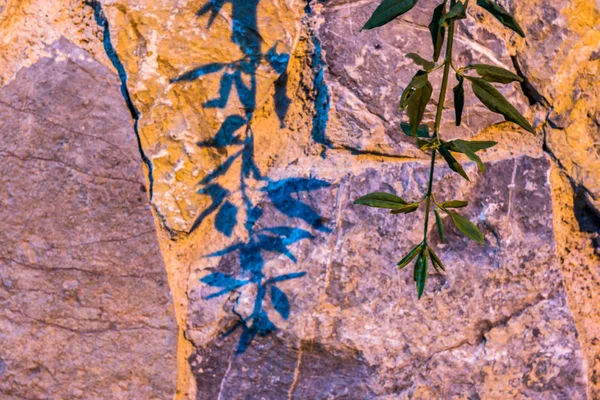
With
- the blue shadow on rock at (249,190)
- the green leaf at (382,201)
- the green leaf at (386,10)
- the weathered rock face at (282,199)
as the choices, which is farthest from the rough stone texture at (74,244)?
the green leaf at (386,10)

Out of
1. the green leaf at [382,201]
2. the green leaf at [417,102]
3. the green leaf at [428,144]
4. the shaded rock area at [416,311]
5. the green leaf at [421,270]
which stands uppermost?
the green leaf at [417,102]

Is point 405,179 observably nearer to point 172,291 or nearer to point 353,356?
point 353,356

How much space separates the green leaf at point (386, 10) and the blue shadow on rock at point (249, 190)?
33cm

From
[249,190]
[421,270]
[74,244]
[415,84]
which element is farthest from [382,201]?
[74,244]

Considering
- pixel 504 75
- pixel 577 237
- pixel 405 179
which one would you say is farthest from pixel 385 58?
pixel 577 237

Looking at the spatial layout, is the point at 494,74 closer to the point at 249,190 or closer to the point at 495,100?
the point at 495,100

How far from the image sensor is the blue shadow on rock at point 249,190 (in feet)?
3.92

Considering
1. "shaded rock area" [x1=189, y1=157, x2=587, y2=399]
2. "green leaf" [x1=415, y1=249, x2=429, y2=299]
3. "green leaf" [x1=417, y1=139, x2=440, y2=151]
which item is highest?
"green leaf" [x1=417, y1=139, x2=440, y2=151]

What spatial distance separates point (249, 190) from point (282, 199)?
0.07 meters

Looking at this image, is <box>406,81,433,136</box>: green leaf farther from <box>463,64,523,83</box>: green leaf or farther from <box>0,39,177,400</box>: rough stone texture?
<box>0,39,177,400</box>: rough stone texture

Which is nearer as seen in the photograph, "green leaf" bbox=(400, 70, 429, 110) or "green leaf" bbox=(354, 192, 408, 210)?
"green leaf" bbox=(400, 70, 429, 110)

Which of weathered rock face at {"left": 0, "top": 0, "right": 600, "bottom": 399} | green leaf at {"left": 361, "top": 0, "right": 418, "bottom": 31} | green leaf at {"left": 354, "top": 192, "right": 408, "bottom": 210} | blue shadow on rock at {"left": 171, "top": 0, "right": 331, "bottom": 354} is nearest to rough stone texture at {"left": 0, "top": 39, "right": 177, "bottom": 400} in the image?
weathered rock face at {"left": 0, "top": 0, "right": 600, "bottom": 399}

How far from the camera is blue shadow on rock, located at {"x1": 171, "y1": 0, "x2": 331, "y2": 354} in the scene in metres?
1.20

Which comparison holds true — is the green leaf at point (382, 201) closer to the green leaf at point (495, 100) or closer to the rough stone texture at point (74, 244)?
the green leaf at point (495, 100)
